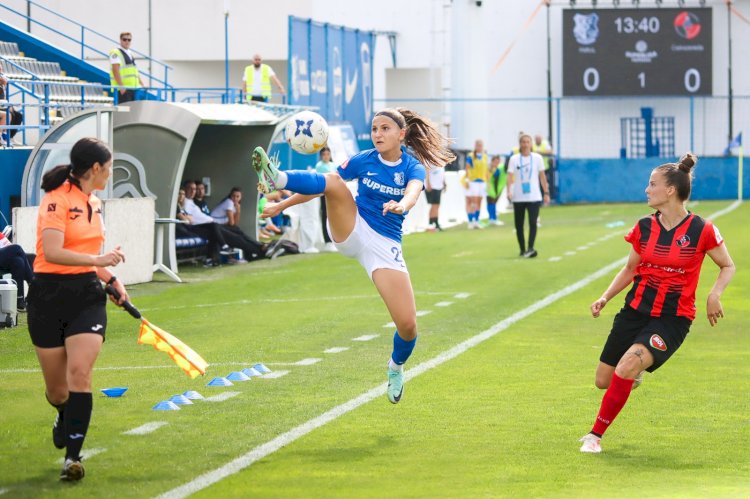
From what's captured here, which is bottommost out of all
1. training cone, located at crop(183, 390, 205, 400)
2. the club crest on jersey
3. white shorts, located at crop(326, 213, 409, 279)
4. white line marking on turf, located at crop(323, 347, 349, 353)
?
training cone, located at crop(183, 390, 205, 400)

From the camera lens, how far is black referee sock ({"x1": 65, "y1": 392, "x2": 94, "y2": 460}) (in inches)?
296

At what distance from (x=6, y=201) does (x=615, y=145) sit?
31686mm

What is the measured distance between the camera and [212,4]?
4544 cm

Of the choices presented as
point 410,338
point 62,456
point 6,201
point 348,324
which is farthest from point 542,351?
point 6,201

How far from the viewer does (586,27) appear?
151 feet

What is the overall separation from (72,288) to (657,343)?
133 inches

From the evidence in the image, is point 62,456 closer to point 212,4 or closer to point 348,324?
point 348,324

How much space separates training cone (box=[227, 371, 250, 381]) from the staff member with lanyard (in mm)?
3449

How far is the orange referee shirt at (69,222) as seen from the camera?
761 centimetres

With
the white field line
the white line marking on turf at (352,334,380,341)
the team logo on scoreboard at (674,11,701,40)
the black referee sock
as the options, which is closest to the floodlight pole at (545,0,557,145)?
the team logo on scoreboard at (674,11,701,40)

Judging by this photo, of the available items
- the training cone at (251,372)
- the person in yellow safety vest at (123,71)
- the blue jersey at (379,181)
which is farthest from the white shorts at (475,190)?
the blue jersey at (379,181)

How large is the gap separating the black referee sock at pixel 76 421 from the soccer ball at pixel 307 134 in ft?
14.5

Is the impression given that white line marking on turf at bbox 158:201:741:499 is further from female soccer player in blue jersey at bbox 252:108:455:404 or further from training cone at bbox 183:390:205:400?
training cone at bbox 183:390:205:400

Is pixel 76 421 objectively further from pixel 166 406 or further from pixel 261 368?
pixel 261 368
